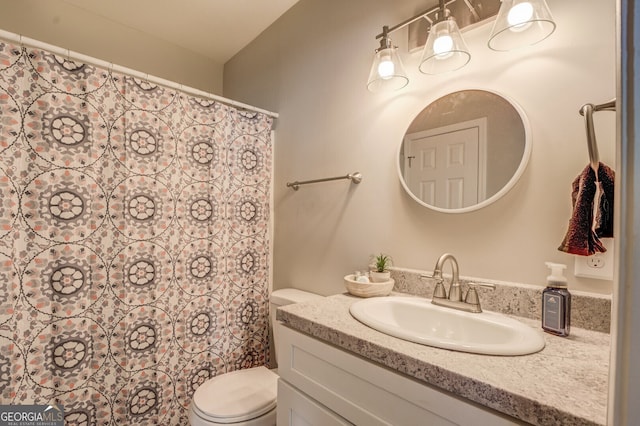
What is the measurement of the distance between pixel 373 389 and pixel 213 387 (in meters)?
Answer: 0.94

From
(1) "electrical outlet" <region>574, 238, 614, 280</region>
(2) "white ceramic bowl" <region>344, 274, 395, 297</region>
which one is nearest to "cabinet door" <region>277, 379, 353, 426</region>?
(2) "white ceramic bowl" <region>344, 274, 395, 297</region>

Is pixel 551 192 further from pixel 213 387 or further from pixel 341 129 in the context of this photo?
pixel 213 387

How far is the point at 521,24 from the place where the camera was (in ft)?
2.85

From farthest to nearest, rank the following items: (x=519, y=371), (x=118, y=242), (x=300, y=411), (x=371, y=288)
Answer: (x=118, y=242) < (x=371, y=288) < (x=300, y=411) < (x=519, y=371)

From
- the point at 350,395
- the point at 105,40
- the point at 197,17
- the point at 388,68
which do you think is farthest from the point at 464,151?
the point at 105,40

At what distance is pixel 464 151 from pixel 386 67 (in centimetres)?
46

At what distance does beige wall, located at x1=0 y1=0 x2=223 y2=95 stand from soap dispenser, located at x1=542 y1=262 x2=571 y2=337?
2614mm

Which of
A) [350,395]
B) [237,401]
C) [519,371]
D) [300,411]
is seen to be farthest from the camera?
[237,401]

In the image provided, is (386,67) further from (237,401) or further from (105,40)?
(105,40)

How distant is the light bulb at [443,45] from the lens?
1002 mm

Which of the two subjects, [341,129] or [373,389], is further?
[341,129]

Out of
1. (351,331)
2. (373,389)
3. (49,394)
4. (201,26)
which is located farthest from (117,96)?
(373,389)

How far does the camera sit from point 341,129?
1.52 m

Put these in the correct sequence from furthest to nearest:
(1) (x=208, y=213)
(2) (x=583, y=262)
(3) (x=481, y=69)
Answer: (1) (x=208, y=213), (3) (x=481, y=69), (2) (x=583, y=262)
